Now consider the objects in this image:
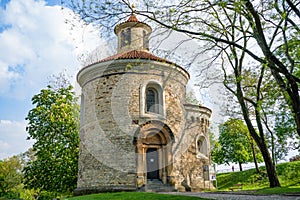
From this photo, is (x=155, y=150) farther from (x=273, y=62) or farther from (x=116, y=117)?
(x=273, y=62)

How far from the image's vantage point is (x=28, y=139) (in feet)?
69.3

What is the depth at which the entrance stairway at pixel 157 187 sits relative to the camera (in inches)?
607

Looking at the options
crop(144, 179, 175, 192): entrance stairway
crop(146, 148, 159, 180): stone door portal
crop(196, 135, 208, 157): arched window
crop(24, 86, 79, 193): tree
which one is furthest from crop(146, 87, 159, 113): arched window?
crop(24, 86, 79, 193): tree

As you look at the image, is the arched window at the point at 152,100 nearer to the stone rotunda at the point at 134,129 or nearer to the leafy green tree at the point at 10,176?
the stone rotunda at the point at 134,129

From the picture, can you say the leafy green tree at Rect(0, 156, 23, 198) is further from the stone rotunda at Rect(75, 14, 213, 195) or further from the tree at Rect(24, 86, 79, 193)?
the stone rotunda at Rect(75, 14, 213, 195)

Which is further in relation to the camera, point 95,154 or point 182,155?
point 182,155

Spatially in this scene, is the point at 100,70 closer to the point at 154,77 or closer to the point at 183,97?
the point at 154,77

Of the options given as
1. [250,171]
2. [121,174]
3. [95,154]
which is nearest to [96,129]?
[95,154]

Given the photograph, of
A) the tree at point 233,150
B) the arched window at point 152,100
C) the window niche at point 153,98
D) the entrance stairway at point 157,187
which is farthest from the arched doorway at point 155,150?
the tree at point 233,150

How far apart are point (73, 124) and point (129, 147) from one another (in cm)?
784

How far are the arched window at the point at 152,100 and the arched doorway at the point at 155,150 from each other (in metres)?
1.00

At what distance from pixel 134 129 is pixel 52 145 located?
7.90 meters

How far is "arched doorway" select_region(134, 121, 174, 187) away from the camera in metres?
15.9

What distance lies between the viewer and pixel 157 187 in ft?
51.4
